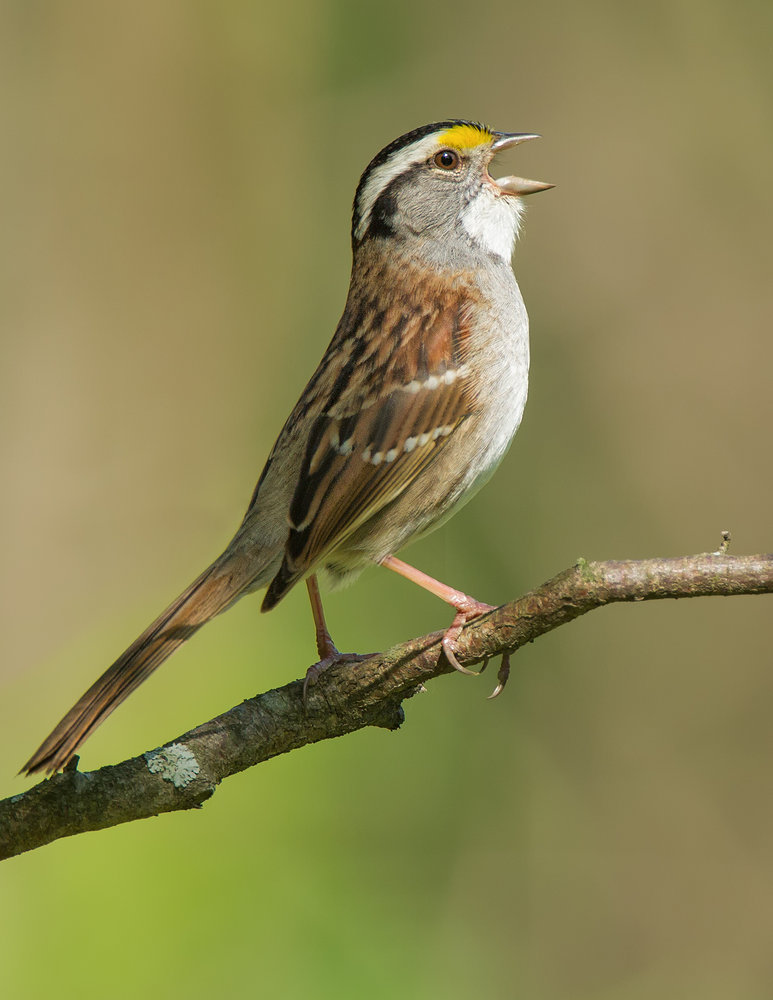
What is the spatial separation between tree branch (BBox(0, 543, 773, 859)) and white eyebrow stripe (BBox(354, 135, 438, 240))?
196 cm

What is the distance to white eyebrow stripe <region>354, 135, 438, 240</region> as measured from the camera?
428 cm

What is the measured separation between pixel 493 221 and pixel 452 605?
1.58 metres

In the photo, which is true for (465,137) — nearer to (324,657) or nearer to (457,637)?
(324,657)

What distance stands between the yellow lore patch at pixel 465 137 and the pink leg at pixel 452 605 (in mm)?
1579

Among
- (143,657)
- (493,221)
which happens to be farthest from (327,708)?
(493,221)

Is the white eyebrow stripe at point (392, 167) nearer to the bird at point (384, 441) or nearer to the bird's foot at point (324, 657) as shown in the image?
the bird at point (384, 441)

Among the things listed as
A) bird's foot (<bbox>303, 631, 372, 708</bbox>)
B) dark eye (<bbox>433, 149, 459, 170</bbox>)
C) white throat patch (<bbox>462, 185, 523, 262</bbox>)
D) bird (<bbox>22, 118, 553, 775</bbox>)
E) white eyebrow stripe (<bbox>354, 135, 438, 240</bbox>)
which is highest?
white eyebrow stripe (<bbox>354, 135, 438, 240</bbox>)

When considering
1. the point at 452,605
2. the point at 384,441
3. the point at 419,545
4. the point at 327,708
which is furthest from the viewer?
the point at 419,545

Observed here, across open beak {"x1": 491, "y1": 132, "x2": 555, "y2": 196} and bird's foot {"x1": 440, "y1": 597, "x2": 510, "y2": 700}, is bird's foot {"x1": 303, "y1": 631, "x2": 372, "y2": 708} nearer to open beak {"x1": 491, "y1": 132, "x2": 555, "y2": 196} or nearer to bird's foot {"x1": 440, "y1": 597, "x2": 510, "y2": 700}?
bird's foot {"x1": 440, "y1": 597, "x2": 510, "y2": 700}

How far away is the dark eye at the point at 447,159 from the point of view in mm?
4328

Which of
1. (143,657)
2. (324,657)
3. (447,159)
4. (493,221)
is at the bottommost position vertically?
(324,657)

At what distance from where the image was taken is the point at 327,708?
9.84 feet

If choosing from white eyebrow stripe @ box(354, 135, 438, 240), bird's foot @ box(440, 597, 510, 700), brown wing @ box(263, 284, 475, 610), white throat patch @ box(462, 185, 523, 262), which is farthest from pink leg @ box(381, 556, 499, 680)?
white eyebrow stripe @ box(354, 135, 438, 240)

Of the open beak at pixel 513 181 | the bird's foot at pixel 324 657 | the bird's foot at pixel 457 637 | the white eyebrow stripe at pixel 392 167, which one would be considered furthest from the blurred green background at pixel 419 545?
the open beak at pixel 513 181
